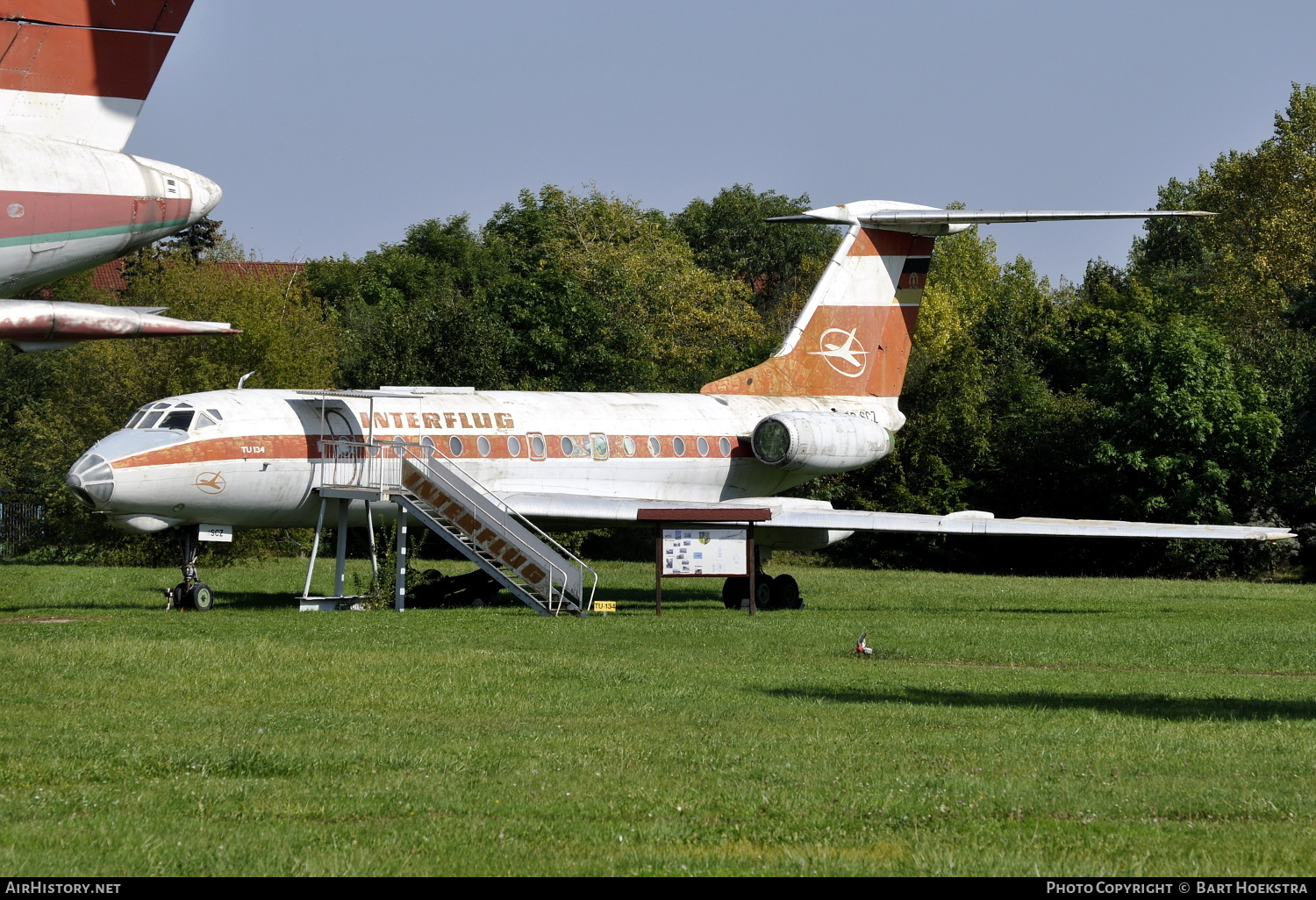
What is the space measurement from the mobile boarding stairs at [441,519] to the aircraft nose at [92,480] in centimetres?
356

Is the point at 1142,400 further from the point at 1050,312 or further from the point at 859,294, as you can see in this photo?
the point at 1050,312

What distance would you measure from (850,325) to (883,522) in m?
7.82

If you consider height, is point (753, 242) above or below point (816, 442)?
above

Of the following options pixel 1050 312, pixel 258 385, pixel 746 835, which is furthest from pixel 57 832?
pixel 1050 312

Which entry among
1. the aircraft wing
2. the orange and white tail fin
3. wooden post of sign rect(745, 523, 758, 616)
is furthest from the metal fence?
the orange and white tail fin

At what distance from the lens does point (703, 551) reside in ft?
83.5

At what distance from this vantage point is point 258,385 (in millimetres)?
41500

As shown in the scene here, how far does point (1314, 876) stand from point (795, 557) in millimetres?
43232

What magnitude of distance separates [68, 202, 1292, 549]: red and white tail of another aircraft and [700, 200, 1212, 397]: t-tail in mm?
40

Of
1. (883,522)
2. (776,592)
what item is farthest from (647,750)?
(776,592)

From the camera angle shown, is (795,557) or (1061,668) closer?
(1061,668)

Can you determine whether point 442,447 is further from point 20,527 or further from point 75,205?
point 20,527

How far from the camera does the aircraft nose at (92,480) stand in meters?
23.1

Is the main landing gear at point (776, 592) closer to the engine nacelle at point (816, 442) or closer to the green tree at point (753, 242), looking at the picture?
the engine nacelle at point (816, 442)
